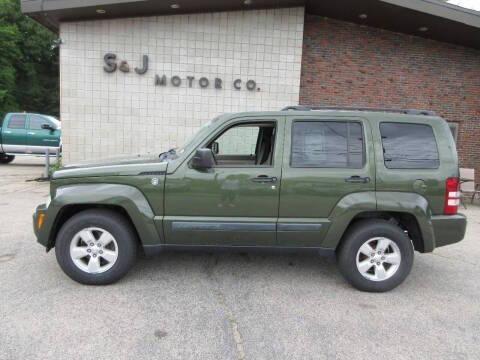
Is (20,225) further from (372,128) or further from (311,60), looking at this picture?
(311,60)

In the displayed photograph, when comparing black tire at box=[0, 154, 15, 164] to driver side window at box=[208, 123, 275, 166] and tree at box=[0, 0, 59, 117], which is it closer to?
driver side window at box=[208, 123, 275, 166]

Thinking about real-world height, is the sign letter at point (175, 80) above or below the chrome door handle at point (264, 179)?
above

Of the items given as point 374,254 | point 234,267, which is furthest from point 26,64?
point 374,254

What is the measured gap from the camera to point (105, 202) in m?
3.59

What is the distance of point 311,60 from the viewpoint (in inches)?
Result: 402

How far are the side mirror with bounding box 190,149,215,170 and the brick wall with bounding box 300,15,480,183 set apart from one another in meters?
7.40

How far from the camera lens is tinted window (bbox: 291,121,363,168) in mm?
3736

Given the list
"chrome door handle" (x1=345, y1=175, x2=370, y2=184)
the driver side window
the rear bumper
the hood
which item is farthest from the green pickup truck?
the rear bumper

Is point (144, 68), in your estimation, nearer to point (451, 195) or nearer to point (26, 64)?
point (451, 195)

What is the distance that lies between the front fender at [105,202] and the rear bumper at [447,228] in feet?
9.58

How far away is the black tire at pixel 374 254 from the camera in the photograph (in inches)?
147

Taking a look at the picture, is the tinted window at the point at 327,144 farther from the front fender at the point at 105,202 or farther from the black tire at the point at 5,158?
the black tire at the point at 5,158

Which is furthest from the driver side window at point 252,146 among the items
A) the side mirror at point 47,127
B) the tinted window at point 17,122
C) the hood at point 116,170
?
the tinted window at point 17,122

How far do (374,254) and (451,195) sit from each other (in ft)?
3.29
